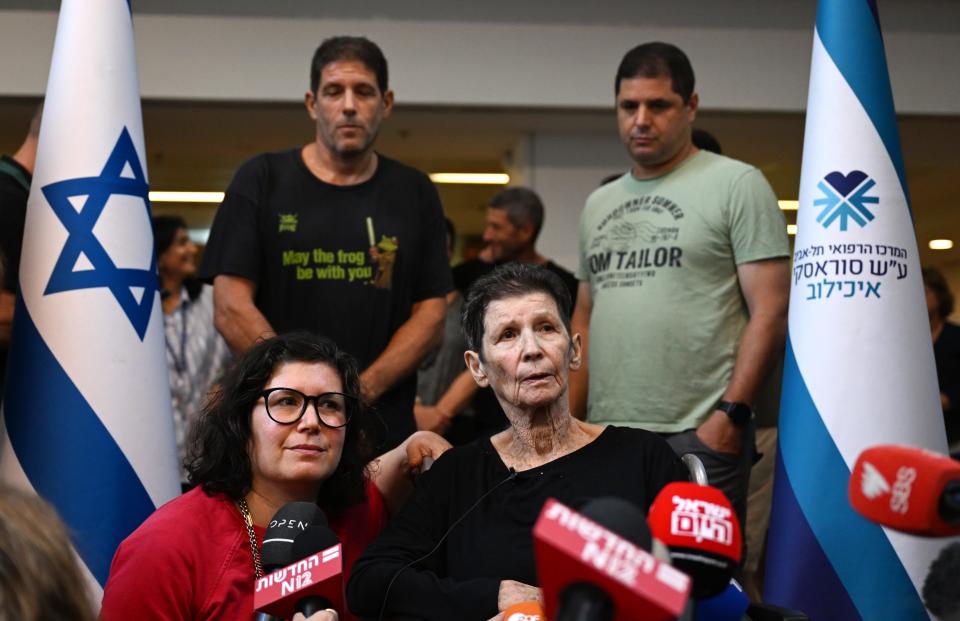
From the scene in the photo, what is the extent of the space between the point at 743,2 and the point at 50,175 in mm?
4845

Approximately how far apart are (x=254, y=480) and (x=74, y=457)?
734 mm

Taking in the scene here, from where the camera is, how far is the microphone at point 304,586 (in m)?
1.88

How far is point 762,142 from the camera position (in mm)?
7742

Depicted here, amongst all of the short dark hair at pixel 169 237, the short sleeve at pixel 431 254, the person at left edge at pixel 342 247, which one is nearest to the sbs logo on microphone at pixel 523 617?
the person at left edge at pixel 342 247

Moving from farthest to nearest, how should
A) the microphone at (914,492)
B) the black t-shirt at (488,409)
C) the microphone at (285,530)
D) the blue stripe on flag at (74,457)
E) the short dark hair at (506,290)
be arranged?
1. the black t-shirt at (488,409)
2. the blue stripe on flag at (74,457)
3. the short dark hair at (506,290)
4. the microphone at (285,530)
5. the microphone at (914,492)

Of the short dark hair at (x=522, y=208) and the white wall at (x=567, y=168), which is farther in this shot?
the white wall at (x=567, y=168)

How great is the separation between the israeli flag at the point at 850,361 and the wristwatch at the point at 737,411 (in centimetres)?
13

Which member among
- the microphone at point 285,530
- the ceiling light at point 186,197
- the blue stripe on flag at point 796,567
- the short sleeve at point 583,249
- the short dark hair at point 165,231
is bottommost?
the blue stripe on flag at point 796,567

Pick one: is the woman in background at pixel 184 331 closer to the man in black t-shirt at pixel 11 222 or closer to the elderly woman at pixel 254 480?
the man in black t-shirt at pixel 11 222

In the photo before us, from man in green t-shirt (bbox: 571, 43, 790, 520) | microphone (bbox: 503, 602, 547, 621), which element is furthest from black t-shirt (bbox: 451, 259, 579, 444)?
microphone (bbox: 503, 602, 547, 621)

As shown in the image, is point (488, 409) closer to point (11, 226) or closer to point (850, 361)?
point (850, 361)

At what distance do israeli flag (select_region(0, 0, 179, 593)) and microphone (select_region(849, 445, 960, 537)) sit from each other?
221 cm

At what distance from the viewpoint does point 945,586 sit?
1533 mm

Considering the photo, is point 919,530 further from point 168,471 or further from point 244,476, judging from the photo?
point 168,471
